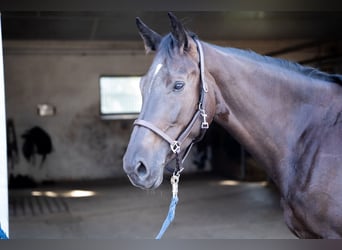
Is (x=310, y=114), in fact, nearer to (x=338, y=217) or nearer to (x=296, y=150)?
(x=296, y=150)

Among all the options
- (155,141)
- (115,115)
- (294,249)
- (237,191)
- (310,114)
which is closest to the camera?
(155,141)

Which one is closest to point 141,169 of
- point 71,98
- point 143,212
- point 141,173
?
point 141,173

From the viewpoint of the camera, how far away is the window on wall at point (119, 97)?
8766 millimetres

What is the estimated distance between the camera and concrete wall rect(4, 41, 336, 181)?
8.22 meters

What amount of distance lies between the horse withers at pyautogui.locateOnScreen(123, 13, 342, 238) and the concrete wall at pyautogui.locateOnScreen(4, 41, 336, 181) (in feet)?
21.0

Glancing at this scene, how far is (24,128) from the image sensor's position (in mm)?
8312

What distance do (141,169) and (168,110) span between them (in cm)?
24

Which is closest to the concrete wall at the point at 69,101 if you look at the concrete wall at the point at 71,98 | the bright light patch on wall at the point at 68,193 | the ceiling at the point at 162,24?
the concrete wall at the point at 71,98

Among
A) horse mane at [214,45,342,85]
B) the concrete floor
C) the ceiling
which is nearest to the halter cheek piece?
horse mane at [214,45,342,85]

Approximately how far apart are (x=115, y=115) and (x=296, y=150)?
7307mm

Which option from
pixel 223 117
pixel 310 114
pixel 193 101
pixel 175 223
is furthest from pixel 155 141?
pixel 175 223

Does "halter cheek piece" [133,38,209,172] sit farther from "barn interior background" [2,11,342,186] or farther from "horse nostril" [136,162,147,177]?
"barn interior background" [2,11,342,186]

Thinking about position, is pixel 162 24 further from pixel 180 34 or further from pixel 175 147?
pixel 175 147

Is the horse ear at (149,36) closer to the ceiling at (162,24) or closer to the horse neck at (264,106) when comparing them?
the horse neck at (264,106)
